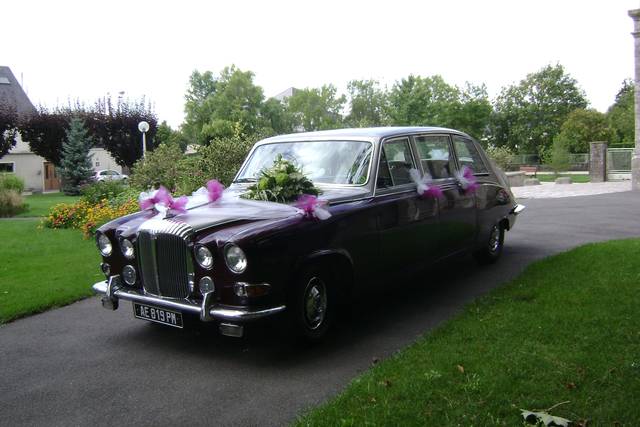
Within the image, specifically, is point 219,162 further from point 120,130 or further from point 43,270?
point 120,130

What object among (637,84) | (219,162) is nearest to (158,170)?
(219,162)

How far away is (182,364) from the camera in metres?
4.66

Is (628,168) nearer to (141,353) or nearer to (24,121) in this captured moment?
(141,353)

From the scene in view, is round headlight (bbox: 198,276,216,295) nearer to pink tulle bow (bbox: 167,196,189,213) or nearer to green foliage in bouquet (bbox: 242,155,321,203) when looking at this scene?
pink tulle bow (bbox: 167,196,189,213)

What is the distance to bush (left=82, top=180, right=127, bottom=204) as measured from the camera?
14.8 metres

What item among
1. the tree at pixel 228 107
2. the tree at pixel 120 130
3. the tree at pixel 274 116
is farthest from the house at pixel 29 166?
the tree at pixel 274 116

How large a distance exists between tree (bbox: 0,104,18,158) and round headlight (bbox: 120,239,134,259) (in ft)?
125

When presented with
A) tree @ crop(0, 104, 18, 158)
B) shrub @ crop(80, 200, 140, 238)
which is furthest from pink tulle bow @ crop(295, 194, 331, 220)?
tree @ crop(0, 104, 18, 158)

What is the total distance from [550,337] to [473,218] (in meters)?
2.63

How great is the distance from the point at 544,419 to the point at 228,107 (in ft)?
206

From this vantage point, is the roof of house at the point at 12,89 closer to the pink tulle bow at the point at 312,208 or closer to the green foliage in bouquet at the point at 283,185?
the green foliage in bouquet at the point at 283,185

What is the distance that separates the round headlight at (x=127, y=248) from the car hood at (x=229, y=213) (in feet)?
0.29

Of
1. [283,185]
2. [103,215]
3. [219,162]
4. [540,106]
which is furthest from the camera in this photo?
[540,106]

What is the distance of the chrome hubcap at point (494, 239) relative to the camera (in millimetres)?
7797
